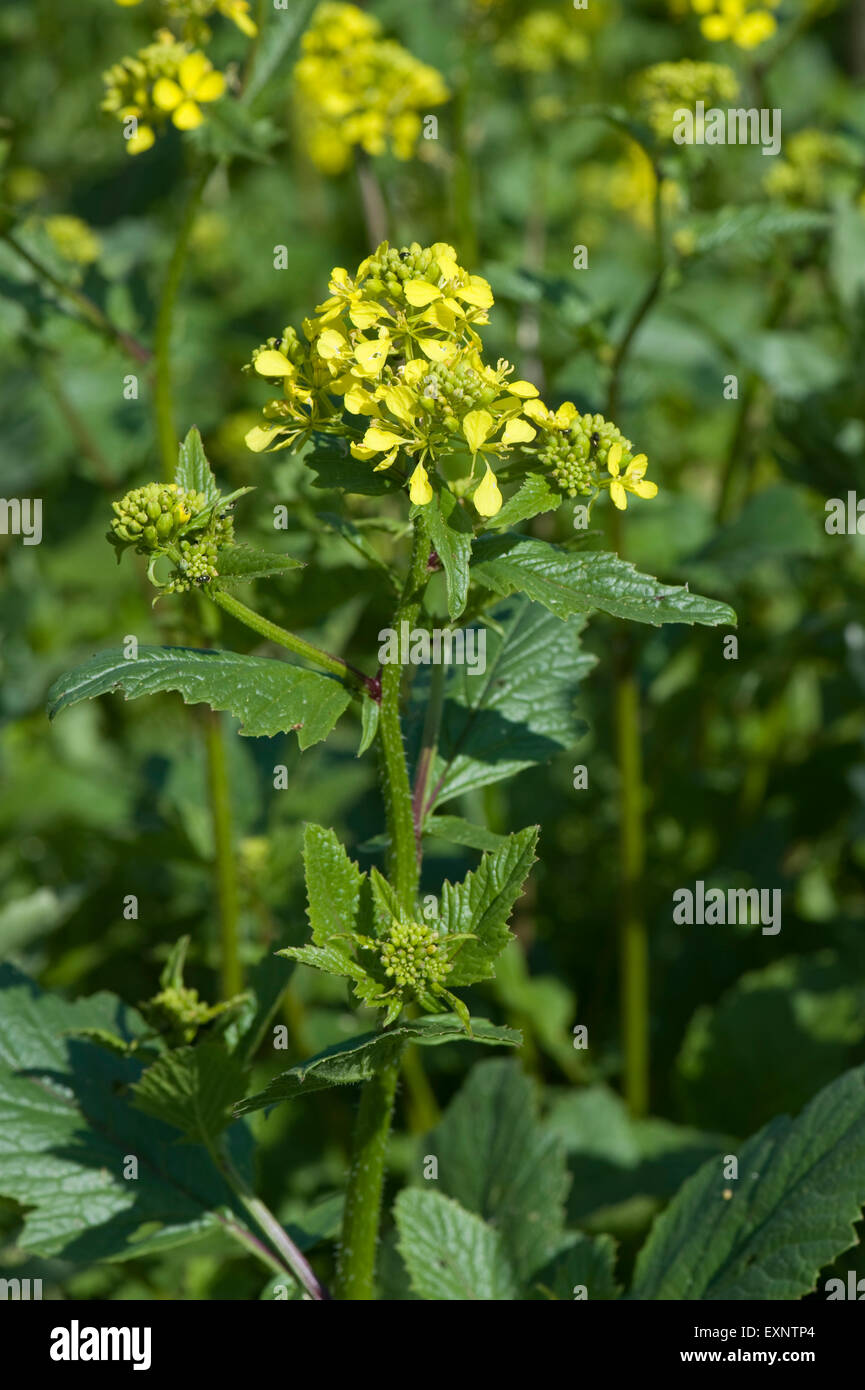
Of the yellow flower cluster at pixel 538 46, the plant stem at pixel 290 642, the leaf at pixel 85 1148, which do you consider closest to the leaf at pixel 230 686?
the plant stem at pixel 290 642

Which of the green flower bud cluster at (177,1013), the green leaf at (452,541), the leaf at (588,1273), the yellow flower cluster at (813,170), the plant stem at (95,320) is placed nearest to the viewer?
the green leaf at (452,541)

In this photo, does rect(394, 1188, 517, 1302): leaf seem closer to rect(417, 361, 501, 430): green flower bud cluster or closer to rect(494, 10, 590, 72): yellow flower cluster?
rect(417, 361, 501, 430): green flower bud cluster

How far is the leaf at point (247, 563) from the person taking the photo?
1.37 meters

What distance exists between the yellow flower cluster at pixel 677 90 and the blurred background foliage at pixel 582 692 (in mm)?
78

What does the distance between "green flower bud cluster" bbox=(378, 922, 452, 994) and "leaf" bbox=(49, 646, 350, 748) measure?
24 cm

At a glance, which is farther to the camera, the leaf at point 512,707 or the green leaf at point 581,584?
the leaf at point 512,707

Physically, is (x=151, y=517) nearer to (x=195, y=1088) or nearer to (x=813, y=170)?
(x=195, y=1088)

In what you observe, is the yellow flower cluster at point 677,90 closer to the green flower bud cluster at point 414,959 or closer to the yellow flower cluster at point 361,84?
the yellow flower cluster at point 361,84

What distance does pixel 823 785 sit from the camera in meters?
3.58

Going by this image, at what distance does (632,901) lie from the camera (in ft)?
9.55

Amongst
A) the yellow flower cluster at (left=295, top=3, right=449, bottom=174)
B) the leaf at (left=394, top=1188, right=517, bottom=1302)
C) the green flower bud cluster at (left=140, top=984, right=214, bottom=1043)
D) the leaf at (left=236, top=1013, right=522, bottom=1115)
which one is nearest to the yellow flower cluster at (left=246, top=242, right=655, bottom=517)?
the leaf at (left=236, top=1013, right=522, bottom=1115)

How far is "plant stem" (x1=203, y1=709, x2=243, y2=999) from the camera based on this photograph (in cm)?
239

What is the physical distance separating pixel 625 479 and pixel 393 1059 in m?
0.70

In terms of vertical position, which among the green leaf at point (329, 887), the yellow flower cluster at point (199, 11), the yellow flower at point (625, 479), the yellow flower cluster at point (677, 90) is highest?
the yellow flower cluster at point (677, 90)
